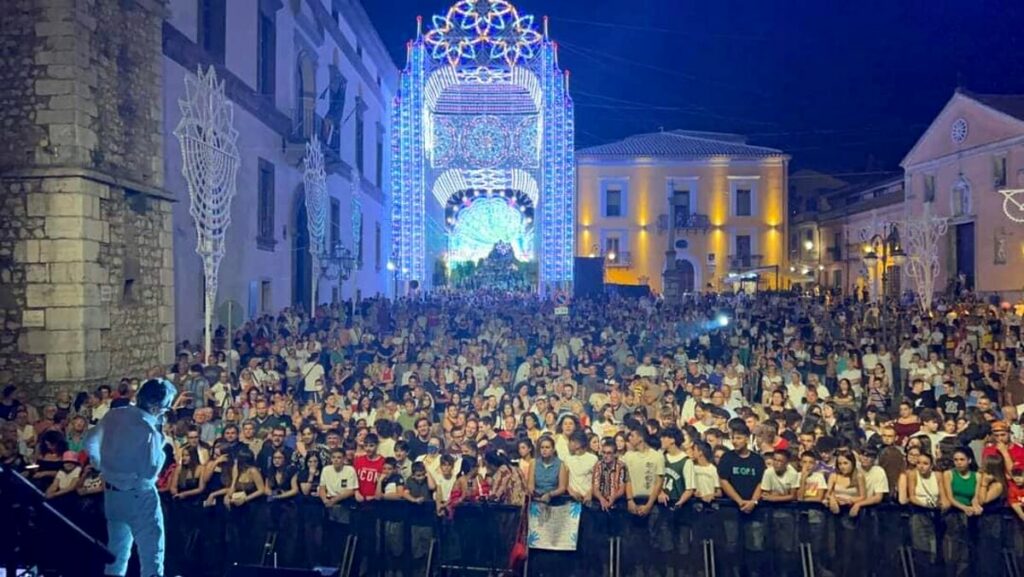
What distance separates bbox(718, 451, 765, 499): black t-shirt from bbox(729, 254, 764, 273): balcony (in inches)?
1765

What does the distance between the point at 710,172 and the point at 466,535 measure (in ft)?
151

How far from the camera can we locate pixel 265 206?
72.3 ft

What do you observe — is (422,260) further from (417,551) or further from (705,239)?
(417,551)

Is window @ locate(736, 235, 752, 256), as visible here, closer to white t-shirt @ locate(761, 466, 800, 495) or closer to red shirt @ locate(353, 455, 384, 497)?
white t-shirt @ locate(761, 466, 800, 495)

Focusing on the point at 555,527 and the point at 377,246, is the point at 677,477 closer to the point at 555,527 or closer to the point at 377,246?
the point at 555,527

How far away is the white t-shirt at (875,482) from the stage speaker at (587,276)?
2760 centimetres

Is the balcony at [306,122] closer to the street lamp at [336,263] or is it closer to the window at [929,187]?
the street lamp at [336,263]

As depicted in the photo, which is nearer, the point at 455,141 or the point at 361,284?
the point at 361,284

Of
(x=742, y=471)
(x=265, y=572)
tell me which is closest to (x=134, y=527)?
(x=265, y=572)

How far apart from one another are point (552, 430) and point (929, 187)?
36245 mm

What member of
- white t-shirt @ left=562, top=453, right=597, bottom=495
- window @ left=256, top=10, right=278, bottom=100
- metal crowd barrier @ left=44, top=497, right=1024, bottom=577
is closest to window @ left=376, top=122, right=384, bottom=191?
window @ left=256, top=10, right=278, bottom=100

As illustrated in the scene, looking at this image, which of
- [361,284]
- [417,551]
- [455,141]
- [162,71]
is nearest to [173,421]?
[417,551]

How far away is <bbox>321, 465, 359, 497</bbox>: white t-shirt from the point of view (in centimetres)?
771

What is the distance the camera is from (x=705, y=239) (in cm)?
5141
